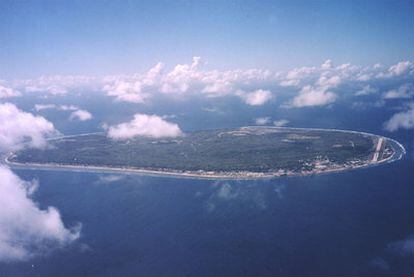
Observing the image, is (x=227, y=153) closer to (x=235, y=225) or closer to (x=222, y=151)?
(x=222, y=151)

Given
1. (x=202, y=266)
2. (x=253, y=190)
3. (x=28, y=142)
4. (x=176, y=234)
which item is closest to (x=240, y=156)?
(x=253, y=190)

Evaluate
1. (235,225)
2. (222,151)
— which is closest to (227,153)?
(222,151)

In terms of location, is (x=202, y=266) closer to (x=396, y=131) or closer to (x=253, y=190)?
(x=253, y=190)

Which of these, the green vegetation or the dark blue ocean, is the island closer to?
the green vegetation

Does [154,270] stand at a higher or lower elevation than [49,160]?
lower

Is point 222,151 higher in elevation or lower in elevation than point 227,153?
higher
